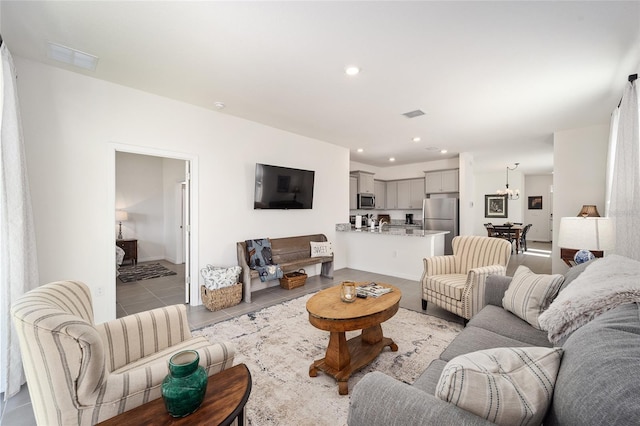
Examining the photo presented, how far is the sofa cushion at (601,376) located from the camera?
63 centimetres

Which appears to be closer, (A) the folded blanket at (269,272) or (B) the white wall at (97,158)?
(B) the white wall at (97,158)

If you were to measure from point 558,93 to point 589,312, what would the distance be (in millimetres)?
3156

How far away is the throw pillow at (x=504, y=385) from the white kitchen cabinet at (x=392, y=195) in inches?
293

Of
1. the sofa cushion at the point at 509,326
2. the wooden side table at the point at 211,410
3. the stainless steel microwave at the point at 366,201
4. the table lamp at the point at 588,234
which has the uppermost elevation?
the stainless steel microwave at the point at 366,201

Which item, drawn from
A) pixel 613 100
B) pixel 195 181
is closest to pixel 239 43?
pixel 195 181

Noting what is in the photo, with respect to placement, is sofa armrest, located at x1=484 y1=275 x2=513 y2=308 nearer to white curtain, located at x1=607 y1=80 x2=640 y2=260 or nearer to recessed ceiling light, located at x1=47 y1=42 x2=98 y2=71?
white curtain, located at x1=607 y1=80 x2=640 y2=260

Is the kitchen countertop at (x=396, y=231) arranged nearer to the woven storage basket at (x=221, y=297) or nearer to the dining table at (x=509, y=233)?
the woven storage basket at (x=221, y=297)

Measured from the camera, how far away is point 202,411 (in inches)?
39.4

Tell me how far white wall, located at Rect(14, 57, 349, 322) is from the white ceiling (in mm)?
230

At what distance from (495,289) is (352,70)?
95.7 inches

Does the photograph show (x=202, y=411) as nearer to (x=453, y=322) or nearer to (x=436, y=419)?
(x=436, y=419)

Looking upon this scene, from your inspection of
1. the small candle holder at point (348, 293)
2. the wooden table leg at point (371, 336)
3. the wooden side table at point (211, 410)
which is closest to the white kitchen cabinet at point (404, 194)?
the wooden table leg at point (371, 336)

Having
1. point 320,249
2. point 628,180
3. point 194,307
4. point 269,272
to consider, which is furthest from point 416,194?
point 194,307

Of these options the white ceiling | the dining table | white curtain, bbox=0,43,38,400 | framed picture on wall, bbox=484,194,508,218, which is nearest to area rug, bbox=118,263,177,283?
white curtain, bbox=0,43,38,400
